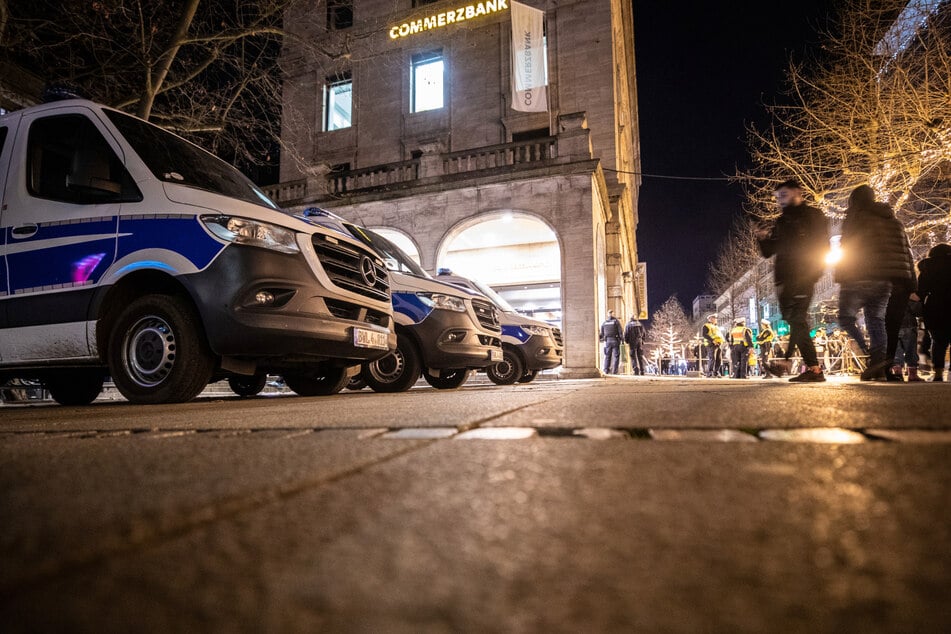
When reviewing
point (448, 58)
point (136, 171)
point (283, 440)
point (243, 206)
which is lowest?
point (283, 440)

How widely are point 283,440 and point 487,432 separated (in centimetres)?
58

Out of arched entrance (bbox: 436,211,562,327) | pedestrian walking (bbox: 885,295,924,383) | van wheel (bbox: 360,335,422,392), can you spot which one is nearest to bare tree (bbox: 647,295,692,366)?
arched entrance (bbox: 436,211,562,327)

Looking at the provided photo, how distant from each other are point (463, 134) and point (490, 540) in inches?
937

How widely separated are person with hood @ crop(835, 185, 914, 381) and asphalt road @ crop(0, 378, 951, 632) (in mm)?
5473

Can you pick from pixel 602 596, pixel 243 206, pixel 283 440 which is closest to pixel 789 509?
pixel 602 596

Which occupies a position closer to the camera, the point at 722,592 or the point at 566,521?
the point at 722,592

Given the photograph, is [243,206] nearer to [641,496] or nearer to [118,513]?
[118,513]

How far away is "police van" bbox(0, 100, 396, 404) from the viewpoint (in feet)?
12.0

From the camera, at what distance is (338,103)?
2592cm

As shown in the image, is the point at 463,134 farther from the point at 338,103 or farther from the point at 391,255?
the point at 391,255

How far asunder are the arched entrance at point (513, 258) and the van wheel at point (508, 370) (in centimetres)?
897

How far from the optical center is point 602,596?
1.43 feet

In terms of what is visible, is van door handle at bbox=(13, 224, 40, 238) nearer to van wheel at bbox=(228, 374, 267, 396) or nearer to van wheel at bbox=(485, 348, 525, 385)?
van wheel at bbox=(228, 374, 267, 396)

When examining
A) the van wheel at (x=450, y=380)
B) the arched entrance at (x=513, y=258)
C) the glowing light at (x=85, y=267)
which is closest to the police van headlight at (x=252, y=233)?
the glowing light at (x=85, y=267)
